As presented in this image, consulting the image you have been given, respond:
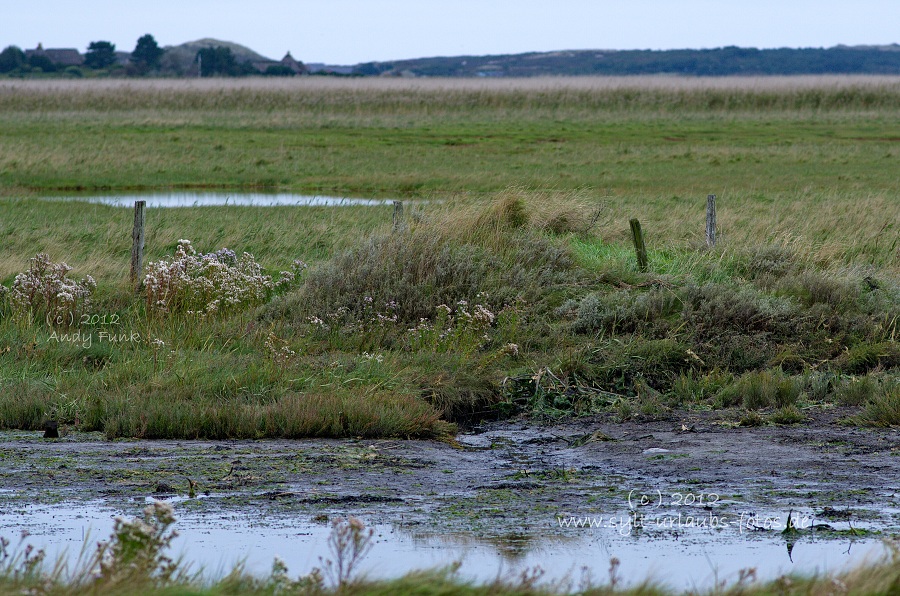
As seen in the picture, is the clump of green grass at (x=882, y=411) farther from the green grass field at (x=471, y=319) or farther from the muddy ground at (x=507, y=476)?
the muddy ground at (x=507, y=476)

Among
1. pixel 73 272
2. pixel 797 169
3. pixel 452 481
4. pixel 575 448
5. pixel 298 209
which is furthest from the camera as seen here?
pixel 797 169

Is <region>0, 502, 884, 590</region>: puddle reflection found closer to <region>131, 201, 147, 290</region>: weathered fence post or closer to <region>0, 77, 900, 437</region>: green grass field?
<region>0, 77, 900, 437</region>: green grass field

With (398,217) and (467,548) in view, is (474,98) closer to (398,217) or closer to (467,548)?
(398,217)

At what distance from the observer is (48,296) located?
40.3 ft

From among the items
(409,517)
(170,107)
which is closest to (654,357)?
(409,517)

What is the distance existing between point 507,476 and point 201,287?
6.05 m

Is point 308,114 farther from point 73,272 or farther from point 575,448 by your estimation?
point 575,448

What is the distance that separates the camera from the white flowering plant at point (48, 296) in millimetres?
12086

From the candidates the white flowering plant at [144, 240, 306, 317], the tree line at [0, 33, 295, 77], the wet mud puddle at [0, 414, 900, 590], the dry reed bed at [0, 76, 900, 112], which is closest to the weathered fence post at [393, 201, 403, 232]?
the white flowering plant at [144, 240, 306, 317]

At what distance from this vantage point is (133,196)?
27.4 meters

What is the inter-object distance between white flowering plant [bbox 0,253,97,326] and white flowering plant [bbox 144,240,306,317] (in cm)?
81

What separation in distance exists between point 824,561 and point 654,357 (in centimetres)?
521

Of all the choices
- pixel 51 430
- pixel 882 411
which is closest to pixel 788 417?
pixel 882 411

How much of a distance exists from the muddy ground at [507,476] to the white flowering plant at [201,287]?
3.48 m
